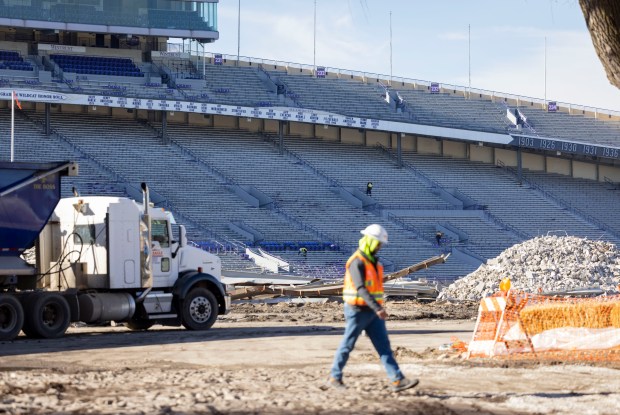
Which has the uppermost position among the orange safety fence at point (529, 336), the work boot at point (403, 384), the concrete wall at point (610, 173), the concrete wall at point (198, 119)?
the concrete wall at point (198, 119)

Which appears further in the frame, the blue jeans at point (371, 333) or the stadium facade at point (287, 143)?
the stadium facade at point (287, 143)

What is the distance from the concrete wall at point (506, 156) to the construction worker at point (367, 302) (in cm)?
6105

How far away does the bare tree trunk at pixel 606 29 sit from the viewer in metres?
8.48

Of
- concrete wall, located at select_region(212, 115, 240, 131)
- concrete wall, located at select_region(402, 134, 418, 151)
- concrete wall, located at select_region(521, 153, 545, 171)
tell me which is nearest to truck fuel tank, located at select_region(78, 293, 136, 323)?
concrete wall, located at select_region(212, 115, 240, 131)

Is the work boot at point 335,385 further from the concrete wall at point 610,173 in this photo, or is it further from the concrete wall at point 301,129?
the concrete wall at point 610,173

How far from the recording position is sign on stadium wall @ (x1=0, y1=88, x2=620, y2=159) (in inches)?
2224

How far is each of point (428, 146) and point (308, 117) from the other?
430 inches

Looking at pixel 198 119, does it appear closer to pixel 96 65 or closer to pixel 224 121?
pixel 224 121

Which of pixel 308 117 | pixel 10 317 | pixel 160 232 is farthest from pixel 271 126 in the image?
pixel 10 317

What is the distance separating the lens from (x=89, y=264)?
23188 mm

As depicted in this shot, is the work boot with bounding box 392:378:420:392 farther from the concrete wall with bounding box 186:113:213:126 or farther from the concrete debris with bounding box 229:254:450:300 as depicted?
the concrete wall with bounding box 186:113:213:126

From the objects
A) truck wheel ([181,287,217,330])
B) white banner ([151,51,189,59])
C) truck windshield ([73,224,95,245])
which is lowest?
truck wheel ([181,287,217,330])

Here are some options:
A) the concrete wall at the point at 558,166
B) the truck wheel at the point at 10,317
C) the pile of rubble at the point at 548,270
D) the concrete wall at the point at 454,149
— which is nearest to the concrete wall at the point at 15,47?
the concrete wall at the point at 454,149

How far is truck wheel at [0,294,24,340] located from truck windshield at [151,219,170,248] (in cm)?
365
